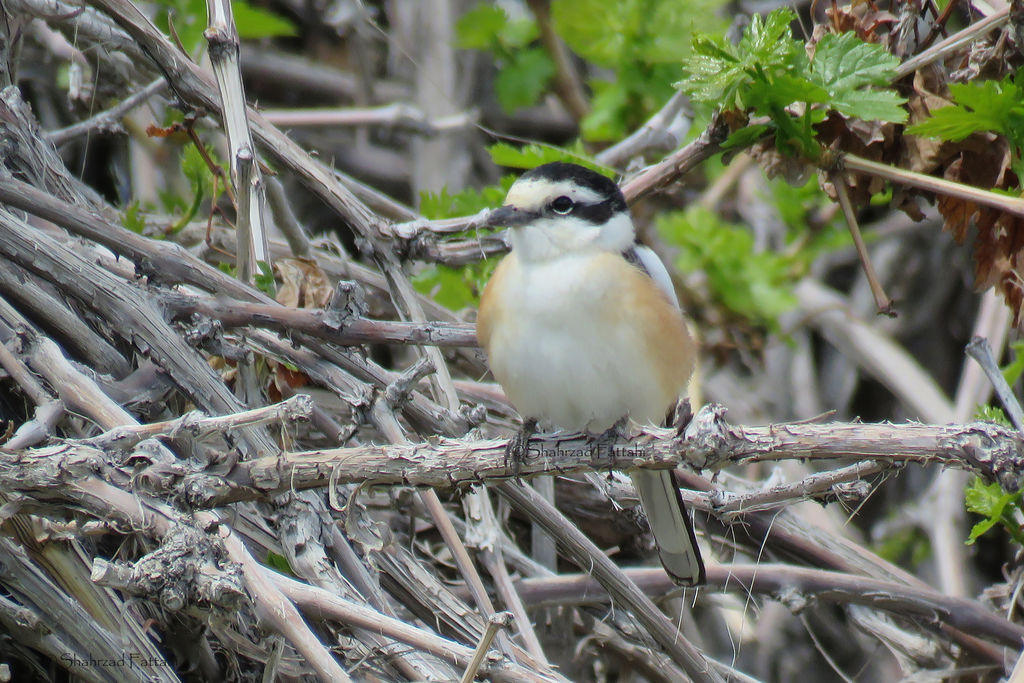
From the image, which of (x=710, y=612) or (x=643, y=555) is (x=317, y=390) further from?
(x=710, y=612)

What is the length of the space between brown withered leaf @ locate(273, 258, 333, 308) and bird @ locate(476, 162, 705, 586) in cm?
39

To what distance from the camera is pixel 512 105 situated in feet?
14.0

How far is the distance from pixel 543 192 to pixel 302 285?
0.63 metres

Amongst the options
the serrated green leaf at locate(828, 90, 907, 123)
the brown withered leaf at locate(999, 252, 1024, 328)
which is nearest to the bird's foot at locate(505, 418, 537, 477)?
the serrated green leaf at locate(828, 90, 907, 123)

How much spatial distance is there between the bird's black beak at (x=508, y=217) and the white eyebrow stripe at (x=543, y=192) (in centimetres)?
2

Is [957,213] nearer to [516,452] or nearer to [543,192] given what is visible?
[543,192]

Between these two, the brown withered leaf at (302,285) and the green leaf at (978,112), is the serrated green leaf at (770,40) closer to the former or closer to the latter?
the green leaf at (978,112)

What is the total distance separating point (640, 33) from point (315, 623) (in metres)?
2.31

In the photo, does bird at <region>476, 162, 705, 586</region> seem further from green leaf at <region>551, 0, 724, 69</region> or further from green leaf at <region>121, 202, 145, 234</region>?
green leaf at <region>551, 0, 724, 69</region>

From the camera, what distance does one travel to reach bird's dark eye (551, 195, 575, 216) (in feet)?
8.71

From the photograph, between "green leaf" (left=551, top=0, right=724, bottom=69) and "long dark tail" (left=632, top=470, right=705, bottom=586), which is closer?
"long dark tail" (left=632, top=470, right=705, bottom=586)

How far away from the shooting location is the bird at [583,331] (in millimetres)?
2484

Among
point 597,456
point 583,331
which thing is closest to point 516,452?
point 597,456

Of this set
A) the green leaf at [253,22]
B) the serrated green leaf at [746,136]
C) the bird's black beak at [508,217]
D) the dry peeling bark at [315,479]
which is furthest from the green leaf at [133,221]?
the serrated green leaf at [746,136]
